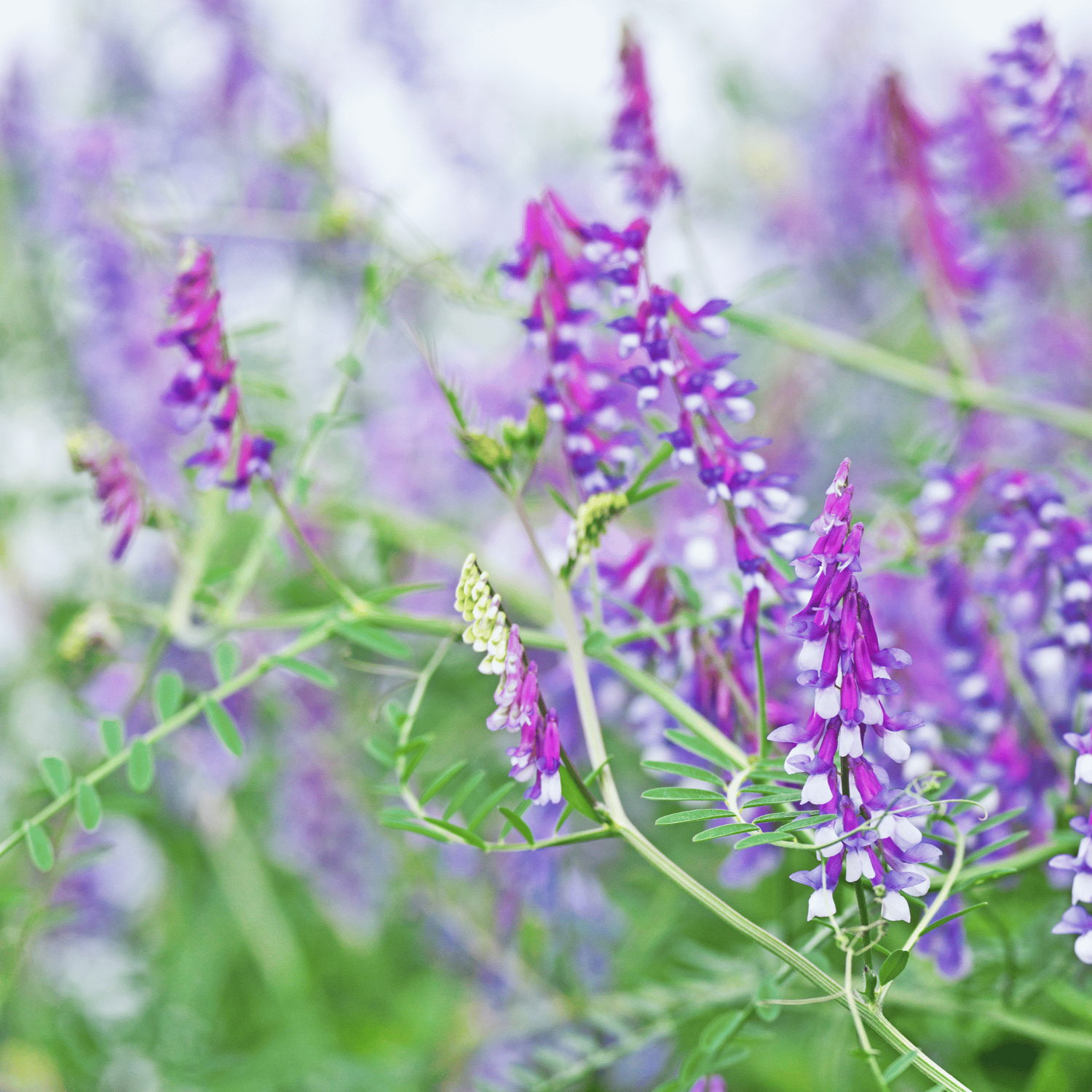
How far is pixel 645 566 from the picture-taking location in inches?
20.5

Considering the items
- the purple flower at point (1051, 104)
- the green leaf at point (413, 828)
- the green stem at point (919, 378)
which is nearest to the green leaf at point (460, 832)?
the green leaf at point (413, 828)

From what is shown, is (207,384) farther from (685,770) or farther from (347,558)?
(347,558)

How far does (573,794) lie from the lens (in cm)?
35

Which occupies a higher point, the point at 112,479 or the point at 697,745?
the point at 112,479

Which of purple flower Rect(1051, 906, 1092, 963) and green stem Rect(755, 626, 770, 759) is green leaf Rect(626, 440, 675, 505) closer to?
green stem Rect(755, 626, 770, 759)

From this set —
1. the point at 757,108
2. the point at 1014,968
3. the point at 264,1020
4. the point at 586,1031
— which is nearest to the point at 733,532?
the point at 1014,968

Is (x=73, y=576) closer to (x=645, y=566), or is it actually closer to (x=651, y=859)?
(x=645, y=566)

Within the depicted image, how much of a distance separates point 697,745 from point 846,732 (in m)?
0.10

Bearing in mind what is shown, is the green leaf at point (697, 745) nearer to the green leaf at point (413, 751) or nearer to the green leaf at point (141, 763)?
the green leaf at point (413, 751)

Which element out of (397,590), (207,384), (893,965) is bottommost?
(893,965)

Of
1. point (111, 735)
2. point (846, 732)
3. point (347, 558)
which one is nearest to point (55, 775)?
point (111, 735)

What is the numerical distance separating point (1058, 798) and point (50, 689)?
0.94m

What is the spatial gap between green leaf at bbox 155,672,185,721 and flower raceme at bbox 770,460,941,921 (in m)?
0.30

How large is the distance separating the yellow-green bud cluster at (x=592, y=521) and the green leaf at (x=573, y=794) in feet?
0.27
